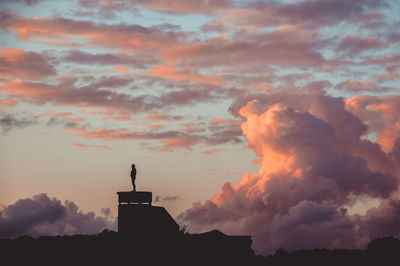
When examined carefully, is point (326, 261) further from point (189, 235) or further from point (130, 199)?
point (130, 199)

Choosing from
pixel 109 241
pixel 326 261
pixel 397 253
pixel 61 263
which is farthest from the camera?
pixel 397 253

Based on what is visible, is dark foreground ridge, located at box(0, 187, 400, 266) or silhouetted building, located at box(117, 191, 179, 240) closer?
dark foreground ridge, located at box(0, 187, 400, 266)

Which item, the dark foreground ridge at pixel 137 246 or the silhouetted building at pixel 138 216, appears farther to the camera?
the silhouetted building at pixel 138 216

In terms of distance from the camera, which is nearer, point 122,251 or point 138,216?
point 122,251

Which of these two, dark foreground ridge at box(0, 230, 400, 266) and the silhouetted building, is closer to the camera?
dark foreground ridge at box(0, 230, 400, 266)

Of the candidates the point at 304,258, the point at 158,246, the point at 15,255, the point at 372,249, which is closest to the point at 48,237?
the point at 15,255

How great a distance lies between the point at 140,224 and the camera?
161 feet

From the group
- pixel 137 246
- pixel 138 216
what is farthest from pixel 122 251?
pixel 138 216

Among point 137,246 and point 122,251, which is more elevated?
point 137,246

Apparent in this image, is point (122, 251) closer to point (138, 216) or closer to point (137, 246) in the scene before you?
point (137, 246)

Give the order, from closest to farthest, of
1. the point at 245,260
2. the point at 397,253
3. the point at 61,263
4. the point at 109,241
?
the point at 61,263, the point at 109,241, the point at 245,260, the point at 397,253

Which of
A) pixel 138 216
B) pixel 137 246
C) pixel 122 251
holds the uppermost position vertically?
pixel 138 216

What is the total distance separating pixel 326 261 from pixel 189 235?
22073mm

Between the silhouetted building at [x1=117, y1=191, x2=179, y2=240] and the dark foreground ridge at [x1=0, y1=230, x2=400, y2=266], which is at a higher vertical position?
the silhouetted building at [x1=117, y1=191, x2=179, y2=240]
